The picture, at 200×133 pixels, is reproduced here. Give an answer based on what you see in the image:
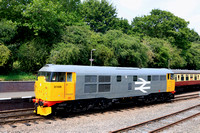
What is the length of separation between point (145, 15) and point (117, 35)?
80.6 feet

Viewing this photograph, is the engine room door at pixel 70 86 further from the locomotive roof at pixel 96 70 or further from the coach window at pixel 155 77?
the coach window at pixel 155 77

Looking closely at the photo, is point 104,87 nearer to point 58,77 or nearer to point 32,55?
point 58,77

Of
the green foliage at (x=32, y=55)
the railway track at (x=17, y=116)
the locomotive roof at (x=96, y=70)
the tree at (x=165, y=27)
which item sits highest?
the tree at (x=165, y=27)

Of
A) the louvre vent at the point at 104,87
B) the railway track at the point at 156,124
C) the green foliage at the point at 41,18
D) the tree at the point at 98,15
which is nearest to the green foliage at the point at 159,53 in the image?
the tree at the point at 98,15

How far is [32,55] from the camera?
962 inches

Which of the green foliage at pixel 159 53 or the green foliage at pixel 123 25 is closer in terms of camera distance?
the green foliage at pixel 159 53

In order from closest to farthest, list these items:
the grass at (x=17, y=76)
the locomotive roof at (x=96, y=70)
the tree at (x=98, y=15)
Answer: the locomotive roof at (x=96, y=70) < the grass at (x=17, y=76) < the tree at (x=98, y=15)

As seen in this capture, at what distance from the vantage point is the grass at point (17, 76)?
21766 millimetres

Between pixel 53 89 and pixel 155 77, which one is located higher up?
pixel 155 77

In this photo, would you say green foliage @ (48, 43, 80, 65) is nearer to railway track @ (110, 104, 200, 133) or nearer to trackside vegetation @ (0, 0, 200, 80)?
trackside vegetation @ (0, 0, 200, 80)

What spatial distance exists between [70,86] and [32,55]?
13.8 metres

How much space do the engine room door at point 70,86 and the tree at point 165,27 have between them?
43108mm

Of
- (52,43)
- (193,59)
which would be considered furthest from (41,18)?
(193,59)

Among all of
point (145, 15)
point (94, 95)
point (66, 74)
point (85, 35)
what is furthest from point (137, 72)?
point (145, 15)
